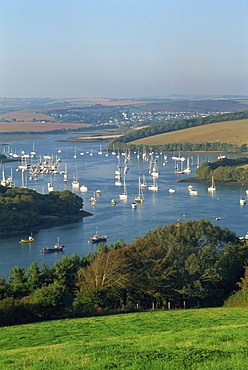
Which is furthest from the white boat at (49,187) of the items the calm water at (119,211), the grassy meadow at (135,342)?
the grassy meadow at (135,342)

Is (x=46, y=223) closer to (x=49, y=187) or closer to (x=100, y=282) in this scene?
(x=49, y=187)

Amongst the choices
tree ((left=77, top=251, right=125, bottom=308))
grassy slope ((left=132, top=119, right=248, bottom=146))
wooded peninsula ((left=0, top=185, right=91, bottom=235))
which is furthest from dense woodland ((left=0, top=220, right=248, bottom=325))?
grassy slope ((left=132, top=119, right=248, bottom=146))

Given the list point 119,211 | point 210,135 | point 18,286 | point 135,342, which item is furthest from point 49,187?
point 210,135

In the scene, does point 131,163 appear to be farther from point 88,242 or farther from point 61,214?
point 88,242

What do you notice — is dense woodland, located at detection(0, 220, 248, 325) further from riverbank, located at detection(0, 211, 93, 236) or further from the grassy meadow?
riverbank, located at detection(0, 211, 93, 236)

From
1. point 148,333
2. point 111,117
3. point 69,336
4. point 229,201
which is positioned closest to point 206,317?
point 148,333
